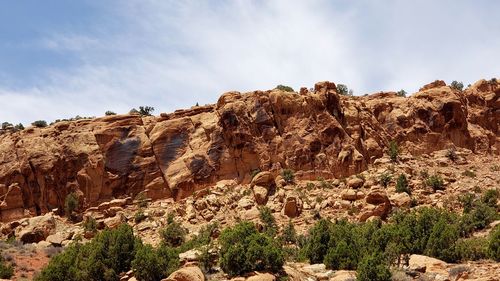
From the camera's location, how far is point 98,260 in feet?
95.1

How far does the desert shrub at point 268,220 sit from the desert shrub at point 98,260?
952cm

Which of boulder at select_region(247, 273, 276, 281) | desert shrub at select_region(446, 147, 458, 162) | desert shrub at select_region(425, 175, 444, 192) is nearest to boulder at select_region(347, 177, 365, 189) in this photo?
desert shrub at select_region(425, 175, 444, 192)

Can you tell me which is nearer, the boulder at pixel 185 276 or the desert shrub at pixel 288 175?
the boulder at pixel 185 276

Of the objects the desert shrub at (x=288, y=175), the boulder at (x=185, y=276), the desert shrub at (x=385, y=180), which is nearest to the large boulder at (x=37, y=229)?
the desert shrub at (x=288, y=175)

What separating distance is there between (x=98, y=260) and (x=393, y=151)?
2802 centimetres

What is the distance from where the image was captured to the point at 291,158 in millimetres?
47312

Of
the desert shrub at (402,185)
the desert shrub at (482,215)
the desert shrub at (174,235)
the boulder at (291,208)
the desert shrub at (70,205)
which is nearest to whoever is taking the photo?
the desert shrub at (482,215)

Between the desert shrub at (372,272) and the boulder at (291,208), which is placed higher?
the boulder at (291,208)

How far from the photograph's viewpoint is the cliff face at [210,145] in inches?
1877

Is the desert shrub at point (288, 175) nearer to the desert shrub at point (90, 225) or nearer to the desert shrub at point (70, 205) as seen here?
the desert shrub at point (90, 225)

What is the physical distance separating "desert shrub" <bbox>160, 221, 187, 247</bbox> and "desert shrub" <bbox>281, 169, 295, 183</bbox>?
952 centimetres

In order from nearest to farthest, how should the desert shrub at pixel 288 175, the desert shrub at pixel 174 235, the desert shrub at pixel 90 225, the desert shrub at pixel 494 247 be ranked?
the desert shrub at pixel 494 247 < the desert shrub at pixel 174 235 < the desert shrub at pixel 90 225 < the desert shrub at pixel 288 175

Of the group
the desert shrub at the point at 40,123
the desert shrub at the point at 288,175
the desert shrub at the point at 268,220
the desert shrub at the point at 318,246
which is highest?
the desert shrub at the point at 40,123

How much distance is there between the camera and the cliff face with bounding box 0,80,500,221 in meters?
47.7
